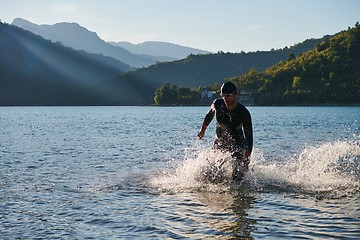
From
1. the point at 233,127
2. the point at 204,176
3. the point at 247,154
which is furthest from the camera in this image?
the point at 204,176

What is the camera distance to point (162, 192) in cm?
916

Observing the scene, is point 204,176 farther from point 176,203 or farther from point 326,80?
point 326,80

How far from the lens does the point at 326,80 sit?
179 metres

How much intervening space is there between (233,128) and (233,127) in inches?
1.2

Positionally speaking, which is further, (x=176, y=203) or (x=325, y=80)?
(x=325, y=80)

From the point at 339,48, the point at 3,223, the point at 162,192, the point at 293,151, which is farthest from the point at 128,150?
the point at 339,48

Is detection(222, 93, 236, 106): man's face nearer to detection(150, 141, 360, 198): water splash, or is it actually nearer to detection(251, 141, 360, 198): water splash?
detection(150, 141, 360, 198): water splash

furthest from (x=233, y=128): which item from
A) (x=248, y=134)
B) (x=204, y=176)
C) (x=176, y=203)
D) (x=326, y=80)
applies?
(x=326, y=80)

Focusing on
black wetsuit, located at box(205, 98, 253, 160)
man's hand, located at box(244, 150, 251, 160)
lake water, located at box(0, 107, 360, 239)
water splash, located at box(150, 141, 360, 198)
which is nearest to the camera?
lake water, located at box(0, 107, 360, 239)

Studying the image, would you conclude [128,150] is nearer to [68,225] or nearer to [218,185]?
[218,185]

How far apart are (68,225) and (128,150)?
13.7 metres

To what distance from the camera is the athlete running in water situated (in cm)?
789

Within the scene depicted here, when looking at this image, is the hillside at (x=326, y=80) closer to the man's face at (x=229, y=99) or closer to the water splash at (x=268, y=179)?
the water splash at (x=268, y=179)

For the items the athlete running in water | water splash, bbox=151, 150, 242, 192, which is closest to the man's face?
the athlete running in water
